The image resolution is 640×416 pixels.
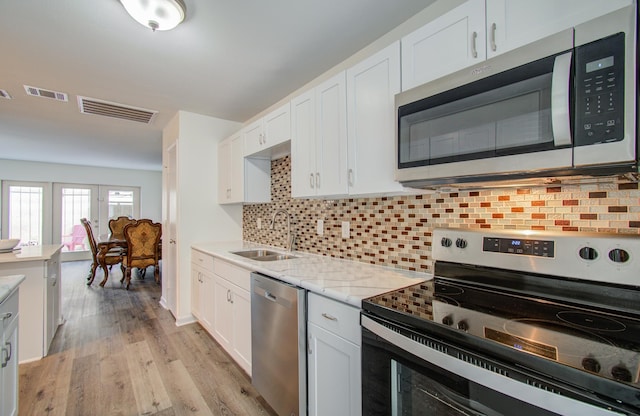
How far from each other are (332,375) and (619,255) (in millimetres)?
1165

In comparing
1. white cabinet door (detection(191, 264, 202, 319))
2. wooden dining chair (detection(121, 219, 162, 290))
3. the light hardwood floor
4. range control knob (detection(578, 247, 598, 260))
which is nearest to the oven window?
range control knob (detection(578, 247, 598, 260))

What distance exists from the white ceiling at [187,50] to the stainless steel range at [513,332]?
1.45 m

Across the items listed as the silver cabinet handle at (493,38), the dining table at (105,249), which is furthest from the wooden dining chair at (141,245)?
the silver cabinet handle at (493,38)

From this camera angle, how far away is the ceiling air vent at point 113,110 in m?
2.96

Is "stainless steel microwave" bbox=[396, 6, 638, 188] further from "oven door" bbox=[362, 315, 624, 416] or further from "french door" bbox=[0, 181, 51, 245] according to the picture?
"french door" bbox=[0, 181, 51, 245]

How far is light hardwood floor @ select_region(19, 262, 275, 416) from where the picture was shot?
1.85 m

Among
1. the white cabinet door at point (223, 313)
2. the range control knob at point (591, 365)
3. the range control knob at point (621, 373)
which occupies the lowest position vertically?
the white cabinet door at point (223, 313)

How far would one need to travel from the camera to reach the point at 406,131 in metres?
1.29

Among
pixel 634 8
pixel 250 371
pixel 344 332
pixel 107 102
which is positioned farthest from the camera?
pixel 107 102

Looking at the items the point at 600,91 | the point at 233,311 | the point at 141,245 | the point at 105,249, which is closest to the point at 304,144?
the point at 233,311

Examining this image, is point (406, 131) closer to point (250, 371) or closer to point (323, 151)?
point (323, 151)

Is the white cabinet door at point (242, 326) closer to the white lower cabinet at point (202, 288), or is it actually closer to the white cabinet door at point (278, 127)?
the white lower cabinet at point (202, 288)

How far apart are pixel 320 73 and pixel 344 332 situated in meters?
2.01

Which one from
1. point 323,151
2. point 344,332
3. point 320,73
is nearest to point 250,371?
point 344,332
